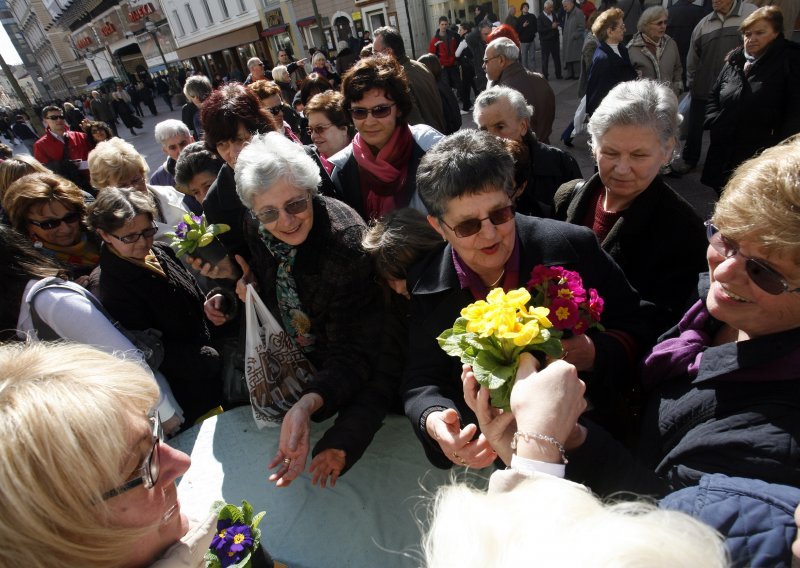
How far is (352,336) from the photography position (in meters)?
2.10

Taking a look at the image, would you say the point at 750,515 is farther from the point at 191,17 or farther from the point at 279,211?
the point at 191,17

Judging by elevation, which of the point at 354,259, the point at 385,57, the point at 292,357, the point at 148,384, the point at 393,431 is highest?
the point at 385,57

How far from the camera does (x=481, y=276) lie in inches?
69.6

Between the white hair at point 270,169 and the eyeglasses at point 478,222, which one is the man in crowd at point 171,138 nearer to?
the white hair at point 270,169

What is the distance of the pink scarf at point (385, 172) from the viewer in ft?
9.41

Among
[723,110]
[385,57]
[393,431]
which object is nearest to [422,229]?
[393,431]

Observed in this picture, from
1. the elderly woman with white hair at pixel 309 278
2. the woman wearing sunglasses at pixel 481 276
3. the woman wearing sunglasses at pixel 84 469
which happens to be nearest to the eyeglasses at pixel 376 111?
the elderly woman with white hair at pixel 309 278

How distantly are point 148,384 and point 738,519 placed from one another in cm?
143

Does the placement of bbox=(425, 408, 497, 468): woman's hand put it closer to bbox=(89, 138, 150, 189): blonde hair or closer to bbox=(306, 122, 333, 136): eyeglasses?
bbox=(306, 122, 333, 136): eyeglasses

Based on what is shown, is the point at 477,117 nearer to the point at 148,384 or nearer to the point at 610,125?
the point at 610,125

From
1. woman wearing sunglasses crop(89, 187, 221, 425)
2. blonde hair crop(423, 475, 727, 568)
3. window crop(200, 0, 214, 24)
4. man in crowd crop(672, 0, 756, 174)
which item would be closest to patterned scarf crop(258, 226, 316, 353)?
woman wearing sunglasses crop(89, 187, 221, 425)

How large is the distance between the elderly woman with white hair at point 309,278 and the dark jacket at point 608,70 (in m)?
4.26

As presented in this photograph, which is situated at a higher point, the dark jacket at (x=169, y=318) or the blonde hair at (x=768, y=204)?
the blonde hair at (x=768, y=204)

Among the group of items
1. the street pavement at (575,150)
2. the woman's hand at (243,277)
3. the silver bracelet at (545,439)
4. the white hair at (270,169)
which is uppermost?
the white hair at (270,169)
